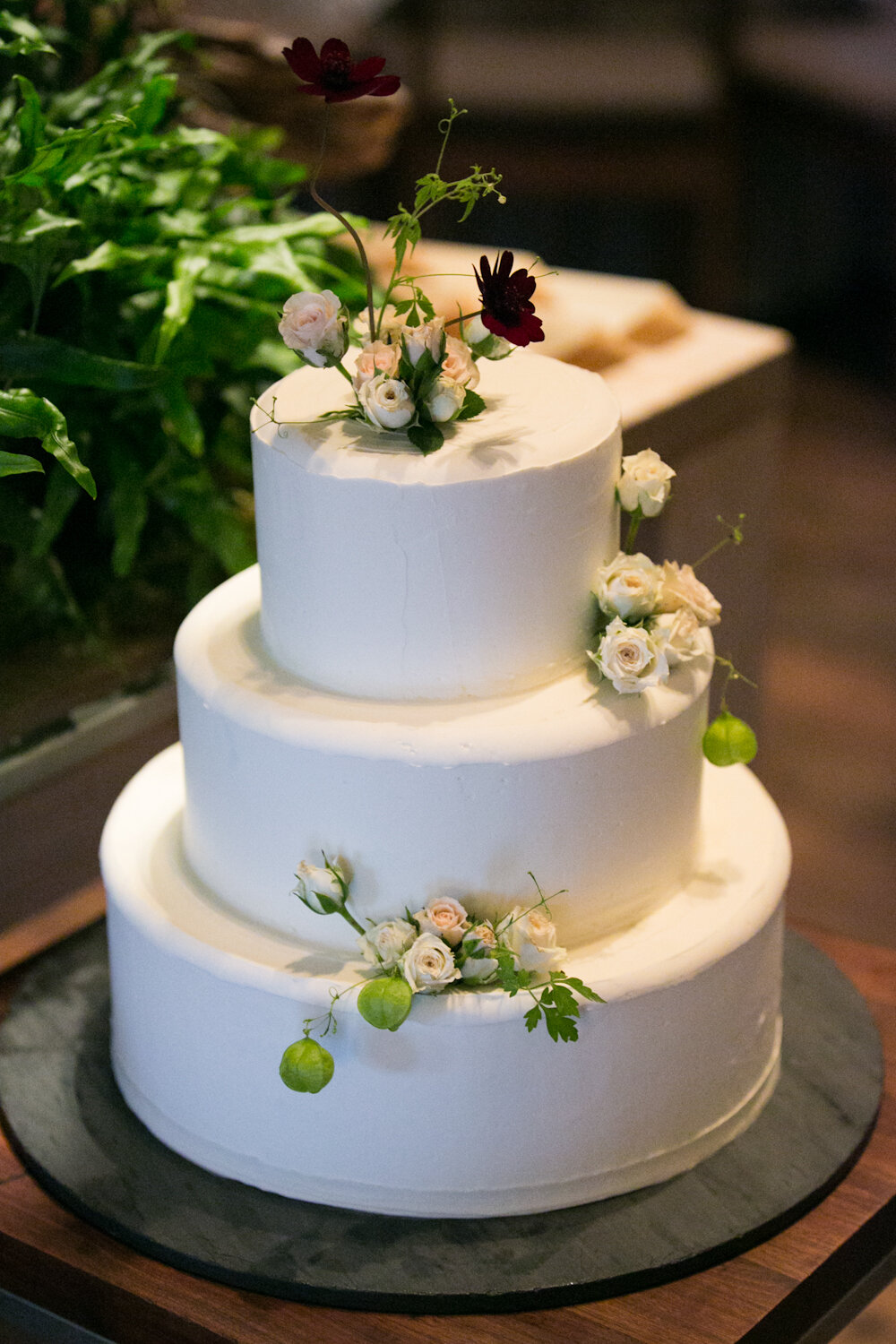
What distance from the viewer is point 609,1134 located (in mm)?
1423

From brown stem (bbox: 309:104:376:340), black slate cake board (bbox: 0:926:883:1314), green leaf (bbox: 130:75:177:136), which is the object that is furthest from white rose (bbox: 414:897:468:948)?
green leaf (bbox: 130:75:177:136)

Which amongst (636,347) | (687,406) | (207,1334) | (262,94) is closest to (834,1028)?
(207,1334)

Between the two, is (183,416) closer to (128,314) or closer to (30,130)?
(128,314)

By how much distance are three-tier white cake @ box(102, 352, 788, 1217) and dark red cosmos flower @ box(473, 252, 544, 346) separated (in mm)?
93

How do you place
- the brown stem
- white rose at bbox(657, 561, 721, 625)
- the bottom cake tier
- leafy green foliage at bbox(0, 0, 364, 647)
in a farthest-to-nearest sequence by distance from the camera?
1. leafy green foliage at bbox(0, 0, 364, 647)
2. white rose at bbox(657, 561, 721, 625)
3. the bottom cake tier
4. the brown stem

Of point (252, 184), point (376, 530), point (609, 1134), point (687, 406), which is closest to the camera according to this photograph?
point (376, 530)

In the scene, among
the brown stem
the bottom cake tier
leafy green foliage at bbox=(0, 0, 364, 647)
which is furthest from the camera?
leafy green foliage at bbox=(0, 0, 364, 647)

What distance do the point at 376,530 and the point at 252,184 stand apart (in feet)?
3.87

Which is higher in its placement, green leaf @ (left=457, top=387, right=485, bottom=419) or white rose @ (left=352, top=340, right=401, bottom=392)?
white rose @ (left=352, top=340, right=401, bottom=392)

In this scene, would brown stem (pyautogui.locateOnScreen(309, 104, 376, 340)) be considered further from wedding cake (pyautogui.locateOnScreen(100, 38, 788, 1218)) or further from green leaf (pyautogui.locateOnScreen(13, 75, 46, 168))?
green leaf (pyautogui.locateOnScreen(13, 75, 46, 168))

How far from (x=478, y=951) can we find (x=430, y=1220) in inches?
10.3

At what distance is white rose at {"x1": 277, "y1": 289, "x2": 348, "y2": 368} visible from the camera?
1.33m

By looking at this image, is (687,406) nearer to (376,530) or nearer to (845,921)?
(845,921)

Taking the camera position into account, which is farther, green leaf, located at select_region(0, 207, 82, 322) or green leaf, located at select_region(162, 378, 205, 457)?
green leaf, located at select_region(162, 378, 205, 457)
